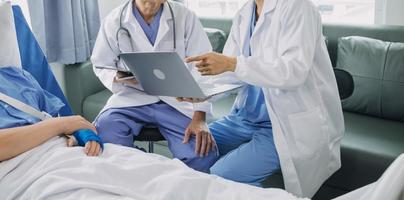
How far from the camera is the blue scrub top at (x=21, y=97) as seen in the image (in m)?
1.43

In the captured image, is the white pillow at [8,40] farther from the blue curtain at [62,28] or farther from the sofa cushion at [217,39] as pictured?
the sofa cushion at [217,39]

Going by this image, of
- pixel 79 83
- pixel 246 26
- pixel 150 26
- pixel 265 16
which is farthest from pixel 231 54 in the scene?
pixel 79 83

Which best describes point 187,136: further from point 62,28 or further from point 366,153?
point 62,28

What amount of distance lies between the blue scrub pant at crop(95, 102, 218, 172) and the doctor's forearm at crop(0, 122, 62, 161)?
0.37m

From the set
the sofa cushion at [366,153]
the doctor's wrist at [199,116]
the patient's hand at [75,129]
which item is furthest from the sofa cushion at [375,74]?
the patient's hand at [75,129]

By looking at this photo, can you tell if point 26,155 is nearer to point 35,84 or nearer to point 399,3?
point 35,84

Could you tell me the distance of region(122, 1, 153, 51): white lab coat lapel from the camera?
1857mm

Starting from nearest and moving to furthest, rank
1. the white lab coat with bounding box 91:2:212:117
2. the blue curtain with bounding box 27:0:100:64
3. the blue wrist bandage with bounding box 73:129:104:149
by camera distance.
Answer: the blue wrist bandage with bounding box 73:129:104:149
the white lab coat with bounding box 91:2:212:117
the blue curtain with bounding box 27:0:100:64

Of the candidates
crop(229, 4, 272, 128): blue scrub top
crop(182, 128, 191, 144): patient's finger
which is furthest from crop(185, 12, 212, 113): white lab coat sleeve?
crop(182, 128, 191, 144): patient's finger

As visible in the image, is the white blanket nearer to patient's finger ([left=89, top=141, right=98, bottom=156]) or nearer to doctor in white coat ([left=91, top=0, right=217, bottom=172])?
patient's finger ([left=89, top=141, right=98, bottom=156])

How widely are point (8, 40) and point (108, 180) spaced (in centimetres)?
78

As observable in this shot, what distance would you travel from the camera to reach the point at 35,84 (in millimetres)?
1637

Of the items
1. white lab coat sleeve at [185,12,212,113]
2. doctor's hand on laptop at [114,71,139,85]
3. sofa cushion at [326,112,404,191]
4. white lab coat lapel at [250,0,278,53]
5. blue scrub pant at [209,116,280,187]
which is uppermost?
white lab coat lapel at [250,0,278,53]

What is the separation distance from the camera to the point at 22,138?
132 centimetres
